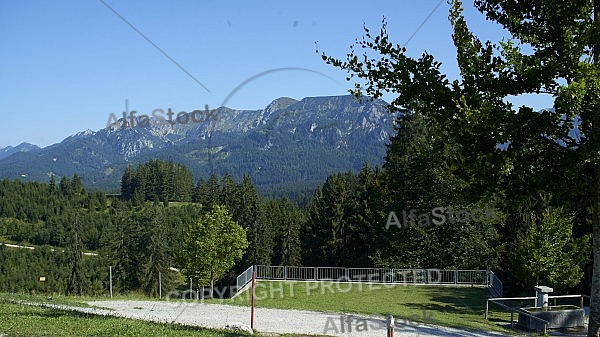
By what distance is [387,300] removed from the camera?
25.1 metres

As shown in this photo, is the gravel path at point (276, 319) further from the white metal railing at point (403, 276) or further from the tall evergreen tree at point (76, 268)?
the tall evergreen tree at point (76, 268)

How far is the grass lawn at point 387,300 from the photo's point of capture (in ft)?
65.4

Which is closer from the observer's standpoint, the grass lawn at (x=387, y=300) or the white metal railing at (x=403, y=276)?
the grass lawn at (x=387, y=300)

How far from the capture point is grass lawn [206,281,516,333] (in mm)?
19947

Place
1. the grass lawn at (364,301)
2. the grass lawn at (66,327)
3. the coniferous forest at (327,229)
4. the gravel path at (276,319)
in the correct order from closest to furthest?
the grass lawn at (66,327), the gravel path at (276,319), the grass lawn at (364,301), the coniferous forest at (327,229)

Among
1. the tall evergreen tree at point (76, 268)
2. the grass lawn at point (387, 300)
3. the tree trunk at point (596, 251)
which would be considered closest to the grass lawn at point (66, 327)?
the tree trunk at point (596, 251)

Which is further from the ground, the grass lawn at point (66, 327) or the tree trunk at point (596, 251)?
the tree trunk at point (596, 251)

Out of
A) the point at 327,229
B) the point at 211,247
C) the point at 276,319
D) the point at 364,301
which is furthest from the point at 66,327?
the point at 327,229

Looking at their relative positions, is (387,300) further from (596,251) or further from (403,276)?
(596,251)

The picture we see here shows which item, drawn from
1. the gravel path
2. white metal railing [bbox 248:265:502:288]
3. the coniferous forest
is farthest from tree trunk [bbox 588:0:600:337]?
white metal railing [bbox 248:265:502:288]

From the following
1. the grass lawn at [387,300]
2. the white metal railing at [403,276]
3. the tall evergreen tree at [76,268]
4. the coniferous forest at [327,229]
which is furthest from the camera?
the tall evergreen tree at [76,268]

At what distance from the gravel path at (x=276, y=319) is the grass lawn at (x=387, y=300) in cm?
133

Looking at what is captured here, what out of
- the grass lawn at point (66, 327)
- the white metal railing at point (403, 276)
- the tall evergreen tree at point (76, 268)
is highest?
the grass lawn at point (66, 327)

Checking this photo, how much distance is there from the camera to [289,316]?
1780 cm
